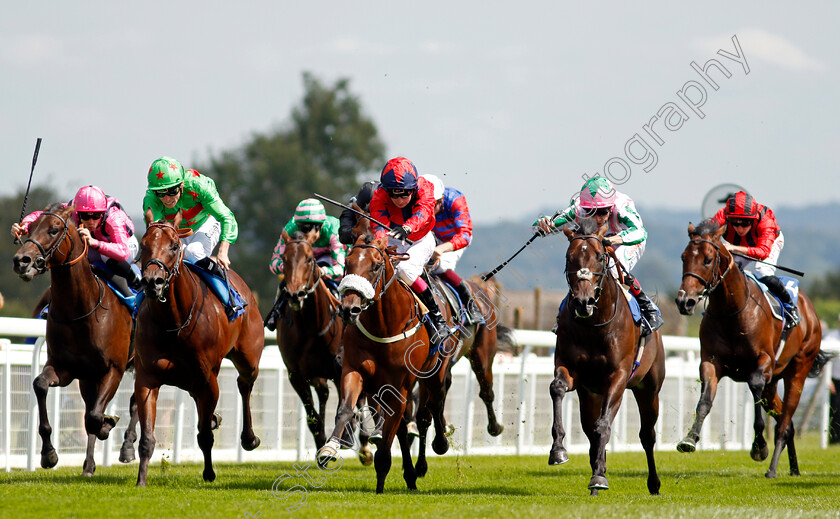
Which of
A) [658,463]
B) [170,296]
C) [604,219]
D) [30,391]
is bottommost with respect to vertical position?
[658,463]

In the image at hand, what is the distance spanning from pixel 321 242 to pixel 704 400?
11.9 feet

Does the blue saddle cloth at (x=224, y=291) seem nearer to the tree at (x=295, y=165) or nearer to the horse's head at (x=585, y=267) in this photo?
the horse's head at (x=585, y=267)

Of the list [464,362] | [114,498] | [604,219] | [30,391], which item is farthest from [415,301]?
[464,362]

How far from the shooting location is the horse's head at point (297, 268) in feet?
25.7

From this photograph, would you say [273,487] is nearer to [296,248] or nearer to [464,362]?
[296,248]

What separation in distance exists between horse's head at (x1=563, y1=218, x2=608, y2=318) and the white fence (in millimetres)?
4168

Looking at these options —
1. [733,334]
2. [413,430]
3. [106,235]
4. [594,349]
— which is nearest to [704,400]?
[733,334]

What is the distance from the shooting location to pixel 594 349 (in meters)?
7.81

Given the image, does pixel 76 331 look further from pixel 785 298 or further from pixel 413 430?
pixel 785 298

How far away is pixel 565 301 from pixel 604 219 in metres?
0.74

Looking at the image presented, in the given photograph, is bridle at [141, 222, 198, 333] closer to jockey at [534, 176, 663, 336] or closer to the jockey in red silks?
the jockey in red silks

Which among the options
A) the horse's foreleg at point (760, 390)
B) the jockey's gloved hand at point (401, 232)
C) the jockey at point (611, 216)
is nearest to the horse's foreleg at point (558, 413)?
the jockey at point (611, 216)

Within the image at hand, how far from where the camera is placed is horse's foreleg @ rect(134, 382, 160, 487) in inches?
290

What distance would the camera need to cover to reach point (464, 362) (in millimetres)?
12688
